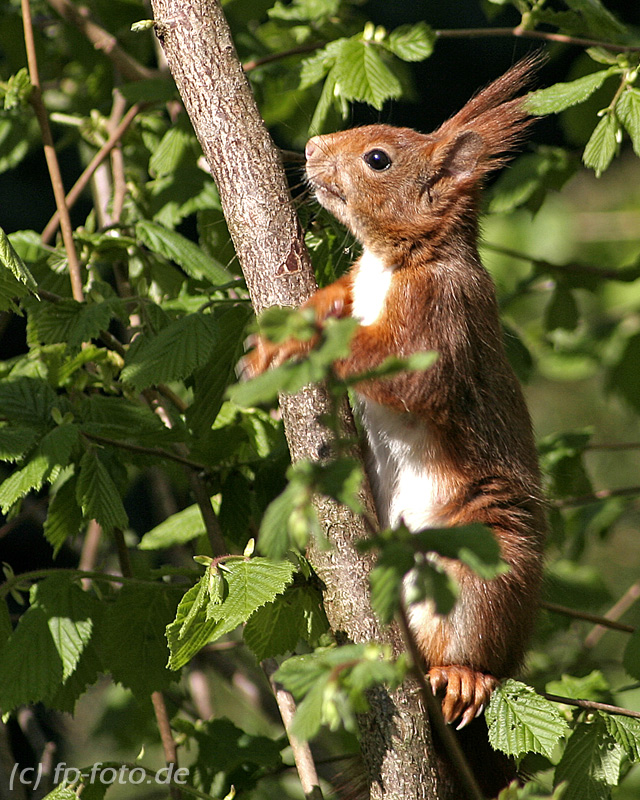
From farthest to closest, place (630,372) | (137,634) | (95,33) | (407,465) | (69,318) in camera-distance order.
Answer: (630,372) < (95,33) < (407,465) < (69,318) < (137,634)

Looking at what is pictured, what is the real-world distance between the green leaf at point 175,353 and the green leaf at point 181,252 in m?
0.27

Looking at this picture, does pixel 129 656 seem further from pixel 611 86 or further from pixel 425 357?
pixel 611 86

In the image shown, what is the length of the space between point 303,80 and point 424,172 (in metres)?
0.30

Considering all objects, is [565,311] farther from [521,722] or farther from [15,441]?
[15,441]

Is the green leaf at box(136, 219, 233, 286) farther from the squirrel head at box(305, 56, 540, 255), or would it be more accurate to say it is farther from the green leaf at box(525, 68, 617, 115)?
the green leaf at box(525, 68, 617, 115)

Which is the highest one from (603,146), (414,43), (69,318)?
(414,43)

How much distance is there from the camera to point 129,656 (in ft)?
4.57

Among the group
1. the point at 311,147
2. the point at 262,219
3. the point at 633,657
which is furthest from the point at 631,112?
the point at 633,657

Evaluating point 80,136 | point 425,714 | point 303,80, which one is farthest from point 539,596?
point 80,136

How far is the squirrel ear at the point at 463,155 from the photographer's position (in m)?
1.72

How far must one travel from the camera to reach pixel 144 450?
1.42m

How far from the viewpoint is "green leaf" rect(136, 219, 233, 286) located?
1.62 m

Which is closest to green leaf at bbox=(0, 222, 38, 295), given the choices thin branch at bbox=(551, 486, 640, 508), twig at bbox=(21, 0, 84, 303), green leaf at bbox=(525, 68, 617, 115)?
twig at bbox=(21, 0, 84, 303)

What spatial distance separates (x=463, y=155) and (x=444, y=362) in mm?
477
